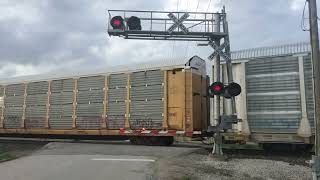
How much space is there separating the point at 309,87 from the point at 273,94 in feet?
3.91

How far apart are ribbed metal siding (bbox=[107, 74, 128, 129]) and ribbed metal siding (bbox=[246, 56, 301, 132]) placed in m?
6.16

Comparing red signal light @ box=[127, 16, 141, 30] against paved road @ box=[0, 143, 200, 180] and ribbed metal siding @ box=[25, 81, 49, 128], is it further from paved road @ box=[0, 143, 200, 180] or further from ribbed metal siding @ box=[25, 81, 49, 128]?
ribbed metal siding @ box=[25, 81, 49, 128]

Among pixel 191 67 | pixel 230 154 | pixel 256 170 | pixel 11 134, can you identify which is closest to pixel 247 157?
pixel 230 154

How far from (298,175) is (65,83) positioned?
521 inches

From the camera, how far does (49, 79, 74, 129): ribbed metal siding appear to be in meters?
20.7

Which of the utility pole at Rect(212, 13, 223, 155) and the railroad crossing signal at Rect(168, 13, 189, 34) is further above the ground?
the railroad crossing signal at Rect(168, 13, 189, 34)

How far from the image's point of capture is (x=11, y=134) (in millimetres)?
24094

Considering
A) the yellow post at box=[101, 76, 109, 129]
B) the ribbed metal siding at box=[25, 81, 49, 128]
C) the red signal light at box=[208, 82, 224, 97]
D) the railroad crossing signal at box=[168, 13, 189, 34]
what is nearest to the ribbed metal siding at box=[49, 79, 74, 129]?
the ribbed metal siding at box=[25, 81, 49, 128]

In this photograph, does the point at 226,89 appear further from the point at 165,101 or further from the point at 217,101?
the point at 165,101

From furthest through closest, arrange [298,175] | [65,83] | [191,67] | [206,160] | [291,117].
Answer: [65,83]
[191,67]
[291,117]
[206,160]
[298,175]

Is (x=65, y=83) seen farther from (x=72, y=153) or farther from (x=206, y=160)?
(x=206, y=160)

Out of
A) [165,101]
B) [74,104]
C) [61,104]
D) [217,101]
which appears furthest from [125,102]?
[217,101]

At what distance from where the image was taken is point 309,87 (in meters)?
13.8

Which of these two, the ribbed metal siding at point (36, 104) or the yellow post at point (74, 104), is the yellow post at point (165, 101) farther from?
the ribbed metal siding at point (36, 104)
